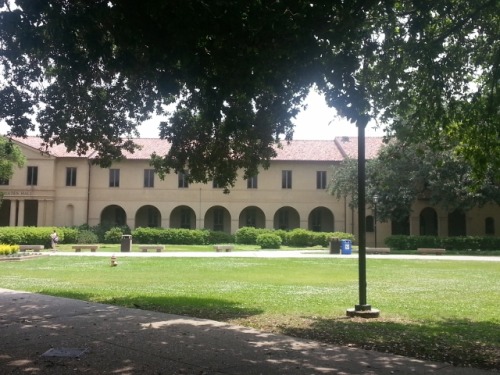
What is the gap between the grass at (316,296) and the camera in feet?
26.9

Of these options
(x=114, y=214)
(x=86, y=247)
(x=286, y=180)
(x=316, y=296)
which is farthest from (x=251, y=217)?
(x=316, y=296)

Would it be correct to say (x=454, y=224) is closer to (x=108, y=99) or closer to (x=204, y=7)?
(x=108, y=99)

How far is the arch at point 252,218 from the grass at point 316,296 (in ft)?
83.0

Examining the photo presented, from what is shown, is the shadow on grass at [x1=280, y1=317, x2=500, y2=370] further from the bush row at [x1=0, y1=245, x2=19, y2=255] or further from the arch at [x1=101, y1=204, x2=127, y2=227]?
the arch at [x1=101, y1=204, x2=127, y2=227]

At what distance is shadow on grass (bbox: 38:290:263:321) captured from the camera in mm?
10328

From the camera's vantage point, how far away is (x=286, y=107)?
9.31 meters

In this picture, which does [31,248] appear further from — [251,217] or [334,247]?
[251,217]

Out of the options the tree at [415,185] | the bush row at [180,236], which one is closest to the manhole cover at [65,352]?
the tree at [415,185]

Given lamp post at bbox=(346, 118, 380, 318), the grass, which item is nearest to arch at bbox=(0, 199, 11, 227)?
the grass

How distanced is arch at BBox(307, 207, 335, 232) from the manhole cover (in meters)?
42.8

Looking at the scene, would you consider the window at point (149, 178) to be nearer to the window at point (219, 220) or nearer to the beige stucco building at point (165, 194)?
the beige stucco building at point (165, 194)

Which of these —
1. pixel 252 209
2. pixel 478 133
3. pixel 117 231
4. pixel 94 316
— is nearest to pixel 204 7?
pixel 94 316

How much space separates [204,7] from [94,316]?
5.96m

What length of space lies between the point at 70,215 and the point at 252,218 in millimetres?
16366
